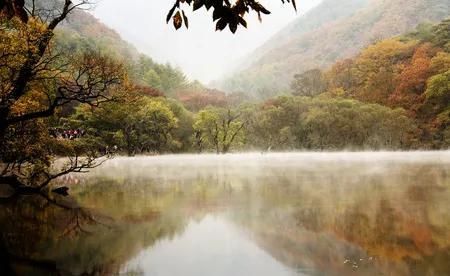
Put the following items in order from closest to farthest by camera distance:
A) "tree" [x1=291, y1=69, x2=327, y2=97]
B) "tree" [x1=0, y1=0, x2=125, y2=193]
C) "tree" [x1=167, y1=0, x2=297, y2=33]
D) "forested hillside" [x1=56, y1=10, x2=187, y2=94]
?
"tree" [x1=167, y1=0, x2=297, y2=33], "tree" [x1=0, y1=0, x2=125, y2=193], "tree" [x1=291, y1=69, x2=327, y2=97], "forested hillside" [x1=56, y1=10, x2=187, y2=94]

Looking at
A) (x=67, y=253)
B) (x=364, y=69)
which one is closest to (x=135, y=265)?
(x=67, y=253)

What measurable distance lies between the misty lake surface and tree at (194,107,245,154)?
1251 inches

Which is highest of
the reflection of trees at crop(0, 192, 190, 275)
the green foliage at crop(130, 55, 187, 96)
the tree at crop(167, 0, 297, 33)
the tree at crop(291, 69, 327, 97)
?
the green foliage at crop(130, 55, 187, 96)

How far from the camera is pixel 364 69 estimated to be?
62.0 metres

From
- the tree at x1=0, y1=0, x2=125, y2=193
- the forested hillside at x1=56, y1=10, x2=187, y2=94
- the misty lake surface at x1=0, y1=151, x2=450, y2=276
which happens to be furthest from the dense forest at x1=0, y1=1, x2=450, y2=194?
the forested hillside at x1=56, y1=10, x2=187, y2=94

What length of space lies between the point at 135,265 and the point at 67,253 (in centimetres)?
125

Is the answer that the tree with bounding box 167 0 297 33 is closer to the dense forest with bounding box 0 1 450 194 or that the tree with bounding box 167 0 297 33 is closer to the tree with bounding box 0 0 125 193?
the tree with bounding box 0 0 125 193

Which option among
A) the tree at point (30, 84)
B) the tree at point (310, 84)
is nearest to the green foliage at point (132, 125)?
the tree at point (30, 84)

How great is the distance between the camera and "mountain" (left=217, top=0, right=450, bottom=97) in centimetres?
9494

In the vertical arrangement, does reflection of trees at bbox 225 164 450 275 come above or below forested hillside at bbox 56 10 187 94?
below

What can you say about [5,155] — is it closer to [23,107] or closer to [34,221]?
[23,107]

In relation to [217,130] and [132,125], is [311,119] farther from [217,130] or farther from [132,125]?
[132,125]

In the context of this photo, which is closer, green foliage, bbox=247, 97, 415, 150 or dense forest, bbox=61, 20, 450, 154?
dense forest, bbox=61, 20, 450, 154

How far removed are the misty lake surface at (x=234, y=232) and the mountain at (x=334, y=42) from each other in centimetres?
7747
